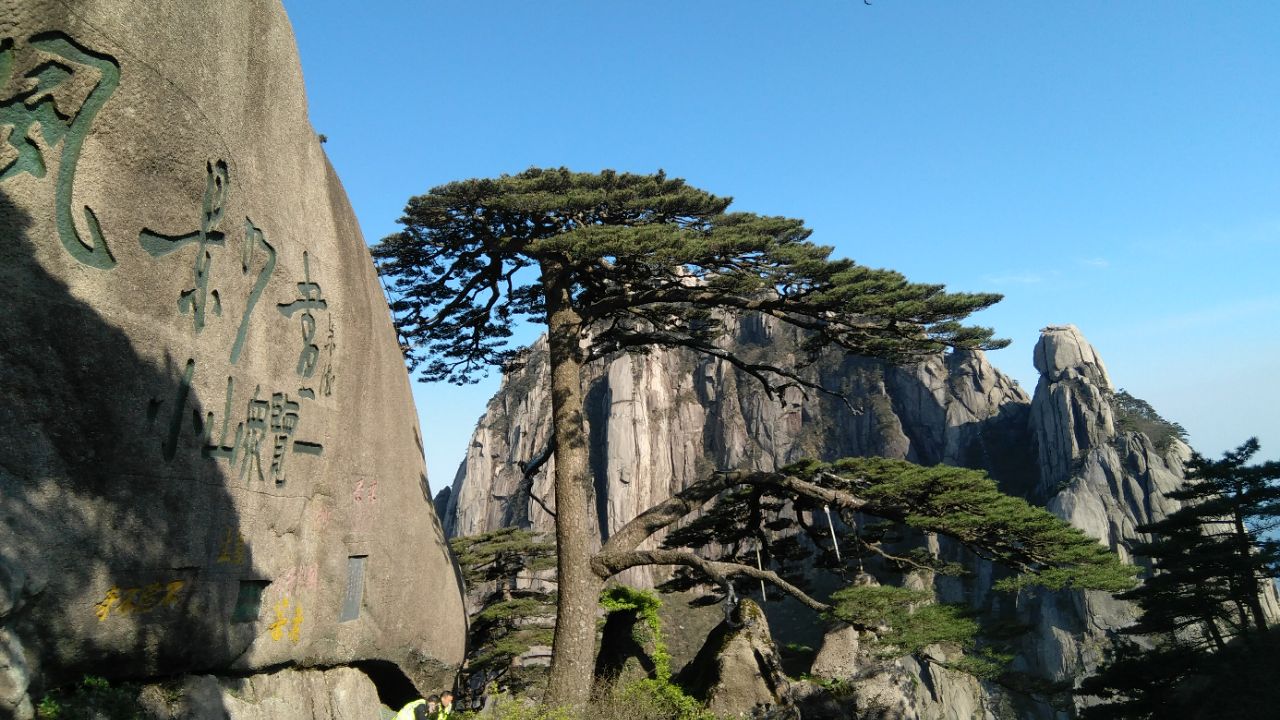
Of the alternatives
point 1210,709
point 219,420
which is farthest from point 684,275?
point 1210,709

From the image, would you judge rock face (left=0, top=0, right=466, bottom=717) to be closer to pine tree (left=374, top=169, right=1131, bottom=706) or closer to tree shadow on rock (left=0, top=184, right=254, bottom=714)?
tree shadow on rock (left=0, top=184, right=254, bottom=714)

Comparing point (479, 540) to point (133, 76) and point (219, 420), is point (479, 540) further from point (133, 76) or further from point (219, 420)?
point (133, 76)

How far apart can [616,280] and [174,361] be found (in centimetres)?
690

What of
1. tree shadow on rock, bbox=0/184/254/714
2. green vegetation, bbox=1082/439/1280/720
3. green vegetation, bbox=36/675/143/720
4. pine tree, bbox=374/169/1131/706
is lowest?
green vegetation, bbox=1082/439/1280/720

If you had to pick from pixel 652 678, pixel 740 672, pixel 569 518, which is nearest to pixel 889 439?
pixel 652 678

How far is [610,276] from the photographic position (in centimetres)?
1099

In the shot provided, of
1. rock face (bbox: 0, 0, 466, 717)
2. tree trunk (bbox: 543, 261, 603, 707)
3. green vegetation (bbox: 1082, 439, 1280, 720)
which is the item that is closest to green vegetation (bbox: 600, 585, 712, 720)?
tree trunk (bbox: 543, 261, 603, 707)

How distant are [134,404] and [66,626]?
1.18 metres

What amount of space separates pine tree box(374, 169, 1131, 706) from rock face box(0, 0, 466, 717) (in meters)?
3.06

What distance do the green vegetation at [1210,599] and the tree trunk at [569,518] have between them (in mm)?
12492

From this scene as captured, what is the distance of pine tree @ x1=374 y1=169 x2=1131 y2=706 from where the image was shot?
9375mm

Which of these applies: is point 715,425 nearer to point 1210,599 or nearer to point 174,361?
point 1210,599

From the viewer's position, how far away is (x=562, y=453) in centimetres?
995

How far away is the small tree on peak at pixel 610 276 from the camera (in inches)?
368
